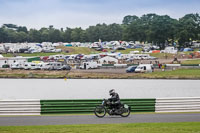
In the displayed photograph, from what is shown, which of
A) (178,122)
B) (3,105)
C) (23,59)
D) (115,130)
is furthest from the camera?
(23,59)

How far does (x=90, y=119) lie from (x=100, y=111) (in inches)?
30.6

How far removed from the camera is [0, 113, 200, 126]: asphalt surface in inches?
742

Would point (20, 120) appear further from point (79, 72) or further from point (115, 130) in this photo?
point (79, 72)

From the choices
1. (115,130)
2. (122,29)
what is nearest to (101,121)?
(115,130)

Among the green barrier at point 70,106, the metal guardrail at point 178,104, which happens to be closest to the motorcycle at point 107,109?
the green barrier at point 70,106

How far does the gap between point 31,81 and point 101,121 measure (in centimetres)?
6327

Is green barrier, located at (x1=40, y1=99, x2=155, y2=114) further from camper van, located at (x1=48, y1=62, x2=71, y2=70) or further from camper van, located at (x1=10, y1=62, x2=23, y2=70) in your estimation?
camper van, located at (x1=10, y1=62, x2=23, y2=70)

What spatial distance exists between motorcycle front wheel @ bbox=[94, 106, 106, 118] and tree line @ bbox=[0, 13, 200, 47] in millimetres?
110763

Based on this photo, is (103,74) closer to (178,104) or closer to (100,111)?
(178,104)

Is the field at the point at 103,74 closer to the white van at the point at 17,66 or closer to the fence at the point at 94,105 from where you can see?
the white van at the point at 17,66

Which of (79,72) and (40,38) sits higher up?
(40,38)

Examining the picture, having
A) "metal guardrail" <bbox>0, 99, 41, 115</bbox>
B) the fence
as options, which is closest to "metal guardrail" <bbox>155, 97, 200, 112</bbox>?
the fence

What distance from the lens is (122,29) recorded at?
166 meters

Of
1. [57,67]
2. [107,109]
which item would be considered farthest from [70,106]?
[57,67]
